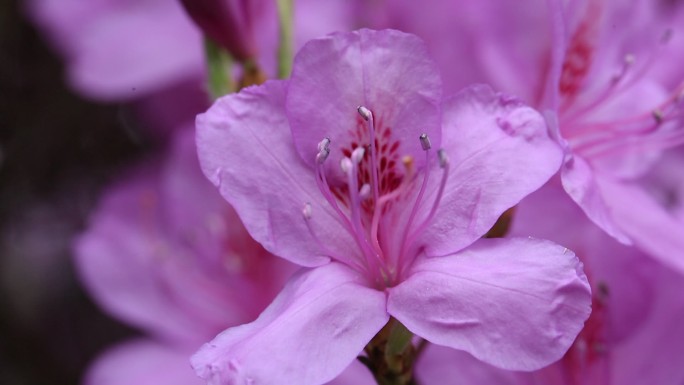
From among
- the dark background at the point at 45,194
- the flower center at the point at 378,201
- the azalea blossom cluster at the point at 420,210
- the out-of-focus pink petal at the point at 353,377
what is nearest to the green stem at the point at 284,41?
the azalea blossom cluster at the point at 420,210

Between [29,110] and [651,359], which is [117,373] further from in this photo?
[651,359]

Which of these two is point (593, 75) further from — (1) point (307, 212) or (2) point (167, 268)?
(2) point (167, 268)

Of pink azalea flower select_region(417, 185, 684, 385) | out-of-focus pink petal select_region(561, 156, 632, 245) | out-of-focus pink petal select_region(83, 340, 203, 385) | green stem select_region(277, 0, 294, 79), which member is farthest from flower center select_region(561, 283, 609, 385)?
out-of-focus pink petal select_region(83, 340, 203, 385)

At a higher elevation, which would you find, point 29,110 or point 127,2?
point 127,2

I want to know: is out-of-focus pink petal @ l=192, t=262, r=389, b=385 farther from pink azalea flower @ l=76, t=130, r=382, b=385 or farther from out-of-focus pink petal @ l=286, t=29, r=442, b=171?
pink azalea flower @ l=76, t=130, r=382, b=385

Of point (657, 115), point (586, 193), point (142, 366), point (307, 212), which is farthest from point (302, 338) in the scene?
point (142, 366)

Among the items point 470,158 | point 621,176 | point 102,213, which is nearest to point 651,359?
point 621,176

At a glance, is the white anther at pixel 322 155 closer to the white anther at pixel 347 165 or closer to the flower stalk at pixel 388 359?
the white anther at pixel 347 165
